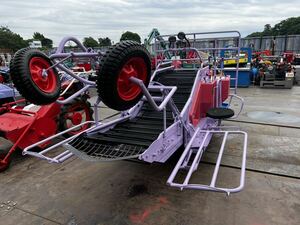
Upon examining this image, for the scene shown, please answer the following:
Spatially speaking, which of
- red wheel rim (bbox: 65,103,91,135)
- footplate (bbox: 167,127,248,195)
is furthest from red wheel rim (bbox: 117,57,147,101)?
red wheel rim (bbox: 65,103,91,135)

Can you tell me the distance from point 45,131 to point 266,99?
622 cm

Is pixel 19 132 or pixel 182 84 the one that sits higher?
pixel 182 84

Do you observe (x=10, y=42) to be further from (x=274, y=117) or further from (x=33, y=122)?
(x=274, y=117)

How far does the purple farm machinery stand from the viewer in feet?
6.32

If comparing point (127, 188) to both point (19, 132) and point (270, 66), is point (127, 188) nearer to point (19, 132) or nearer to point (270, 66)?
point (19, 132)

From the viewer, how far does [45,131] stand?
3881 mm

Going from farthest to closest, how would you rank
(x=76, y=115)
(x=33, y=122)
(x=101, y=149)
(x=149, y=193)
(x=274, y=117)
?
(x=274, y=117)
(x=76, y=115)
(x=33, y=122)
(x=149, y=193)
(x=101, y=149)

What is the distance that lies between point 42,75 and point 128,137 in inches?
46.2

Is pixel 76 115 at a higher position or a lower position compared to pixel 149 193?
higher

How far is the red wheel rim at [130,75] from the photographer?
6.44 ft

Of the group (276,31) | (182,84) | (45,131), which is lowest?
(45,131)

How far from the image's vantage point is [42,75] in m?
2.37

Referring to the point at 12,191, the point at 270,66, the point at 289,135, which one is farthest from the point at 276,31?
the point at 12,191

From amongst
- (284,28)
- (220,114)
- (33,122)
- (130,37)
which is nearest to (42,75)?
(33,122)
